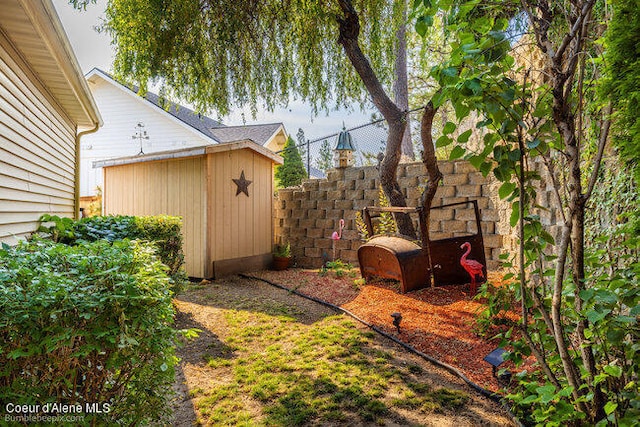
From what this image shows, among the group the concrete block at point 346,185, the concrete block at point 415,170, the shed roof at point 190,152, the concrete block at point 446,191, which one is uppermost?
the shed roof at point 190,152

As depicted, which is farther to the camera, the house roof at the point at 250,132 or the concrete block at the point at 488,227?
the house roof at the point at 250,132

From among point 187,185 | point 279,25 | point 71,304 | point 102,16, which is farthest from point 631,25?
point 187,185

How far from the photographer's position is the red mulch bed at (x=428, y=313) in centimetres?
321

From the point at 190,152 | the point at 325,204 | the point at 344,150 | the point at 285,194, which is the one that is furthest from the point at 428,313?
the point at 285,194

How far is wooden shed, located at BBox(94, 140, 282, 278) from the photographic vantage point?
699 cm

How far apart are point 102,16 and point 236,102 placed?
2295 millimetres

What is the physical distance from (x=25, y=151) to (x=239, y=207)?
4351 millimetres

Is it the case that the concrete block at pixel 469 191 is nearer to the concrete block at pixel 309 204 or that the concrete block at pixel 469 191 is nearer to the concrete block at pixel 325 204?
the concrete block at pixel 325 204

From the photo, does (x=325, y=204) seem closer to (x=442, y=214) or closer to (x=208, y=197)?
(x=208, y=197)

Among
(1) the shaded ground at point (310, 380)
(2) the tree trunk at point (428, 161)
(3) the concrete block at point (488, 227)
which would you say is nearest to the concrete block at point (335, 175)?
(2) the tree trunk at point (428, 161)

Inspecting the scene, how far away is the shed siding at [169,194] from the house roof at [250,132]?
7.28 meters

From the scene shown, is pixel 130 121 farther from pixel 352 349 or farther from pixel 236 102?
pixel 352 349

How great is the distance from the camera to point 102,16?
543 cm

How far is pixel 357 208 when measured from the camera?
766 cm
